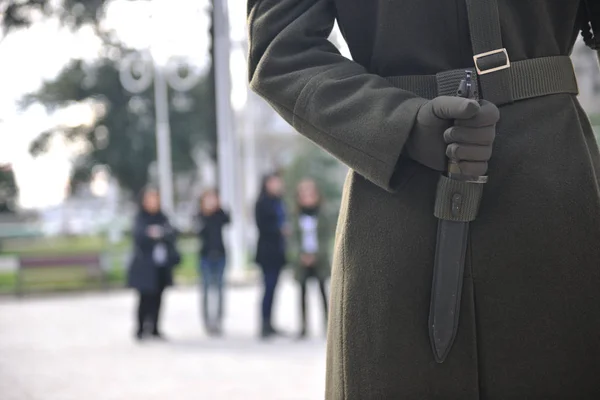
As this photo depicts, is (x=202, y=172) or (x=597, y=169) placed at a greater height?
(x=202, y=172)

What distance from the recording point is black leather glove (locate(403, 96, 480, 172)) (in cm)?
112

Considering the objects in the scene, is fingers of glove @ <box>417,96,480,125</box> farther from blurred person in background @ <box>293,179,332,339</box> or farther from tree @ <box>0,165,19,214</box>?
tree @ <box>0,165,19,214</box>

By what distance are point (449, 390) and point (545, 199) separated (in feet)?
1.02

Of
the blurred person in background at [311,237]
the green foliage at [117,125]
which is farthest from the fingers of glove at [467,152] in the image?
the green foliage at [117,125]

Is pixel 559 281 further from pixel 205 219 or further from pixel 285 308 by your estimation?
pixel 285 308

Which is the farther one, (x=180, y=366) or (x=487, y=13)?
(x=180, y=366)

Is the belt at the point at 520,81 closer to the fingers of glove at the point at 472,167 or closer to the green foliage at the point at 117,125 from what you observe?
the fingers of glove at the point at 472,167

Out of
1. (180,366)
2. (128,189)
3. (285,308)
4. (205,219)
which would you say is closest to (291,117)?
(180,366)

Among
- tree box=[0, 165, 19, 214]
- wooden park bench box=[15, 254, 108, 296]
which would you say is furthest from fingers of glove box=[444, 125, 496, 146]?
tree box=[0, 165, 19, 214]

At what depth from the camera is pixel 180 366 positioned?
7695 millimetres

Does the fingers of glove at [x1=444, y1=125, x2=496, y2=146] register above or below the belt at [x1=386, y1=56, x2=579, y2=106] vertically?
below

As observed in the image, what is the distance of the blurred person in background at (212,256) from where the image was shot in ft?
32.4

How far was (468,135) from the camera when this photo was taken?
1.13 metres

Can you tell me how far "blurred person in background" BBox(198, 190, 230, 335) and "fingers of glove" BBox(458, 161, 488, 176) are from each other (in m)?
8.77
